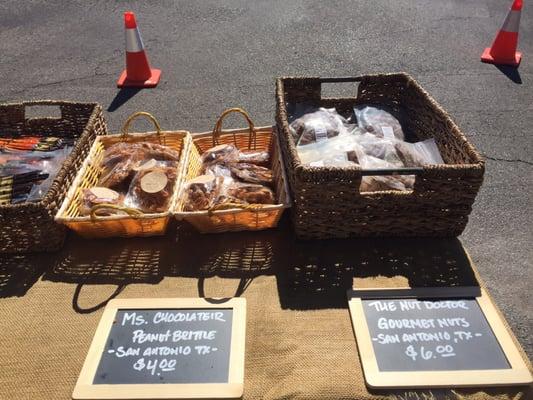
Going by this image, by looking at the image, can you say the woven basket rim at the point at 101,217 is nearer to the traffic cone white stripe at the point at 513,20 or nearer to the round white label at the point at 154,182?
the round white label at the point at 154,182

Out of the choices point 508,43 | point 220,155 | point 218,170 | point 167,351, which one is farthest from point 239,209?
point 508,43

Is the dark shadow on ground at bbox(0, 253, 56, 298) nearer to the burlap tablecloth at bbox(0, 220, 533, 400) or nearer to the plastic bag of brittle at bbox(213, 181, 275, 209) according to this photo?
the burlap tablecloth at bbox(0, 220, 533, 400)

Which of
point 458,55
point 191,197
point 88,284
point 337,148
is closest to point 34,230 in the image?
point 88,284

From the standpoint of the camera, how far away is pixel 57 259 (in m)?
1.96

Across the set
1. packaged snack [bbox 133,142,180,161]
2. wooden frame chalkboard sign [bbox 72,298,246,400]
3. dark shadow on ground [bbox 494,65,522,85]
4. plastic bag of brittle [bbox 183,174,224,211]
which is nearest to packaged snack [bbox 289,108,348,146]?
plastic bag of brittle [bbox 183,174,224,211]

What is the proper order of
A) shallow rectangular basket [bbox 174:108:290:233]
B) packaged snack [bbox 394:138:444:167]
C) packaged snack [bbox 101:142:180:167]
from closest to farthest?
1. shallow rectangular basket [bbox 174:108:290:233]
2. packaged snack [bbox 394:138:444:167]
3. packaged snack [bbox 101:142:180:167]

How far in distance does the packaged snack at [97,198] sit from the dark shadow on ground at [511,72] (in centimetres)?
351

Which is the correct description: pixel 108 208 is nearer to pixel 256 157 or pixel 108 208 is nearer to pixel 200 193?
pixel 200 193

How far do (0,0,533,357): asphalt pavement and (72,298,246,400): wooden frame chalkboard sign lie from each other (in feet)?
4.01

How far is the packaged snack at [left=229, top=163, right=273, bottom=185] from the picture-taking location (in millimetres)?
2168

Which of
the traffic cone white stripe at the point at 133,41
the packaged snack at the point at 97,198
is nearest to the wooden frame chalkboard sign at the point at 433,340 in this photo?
the packaged snack at the point at 97,198

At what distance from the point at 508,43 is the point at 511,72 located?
347 mm

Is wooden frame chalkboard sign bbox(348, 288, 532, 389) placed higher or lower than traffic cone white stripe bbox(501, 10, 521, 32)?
lower

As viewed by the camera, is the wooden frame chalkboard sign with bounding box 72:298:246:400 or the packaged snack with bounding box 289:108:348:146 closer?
the wooden frame chalkboard sign with bounding box 72:298:246:400
